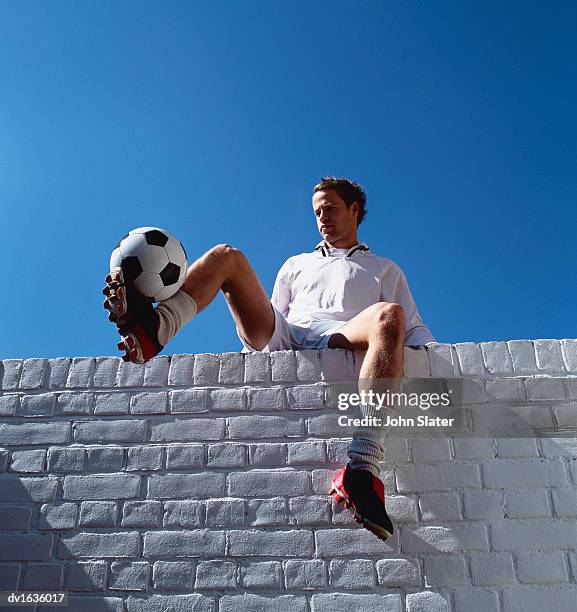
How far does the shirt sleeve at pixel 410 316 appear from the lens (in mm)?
2271

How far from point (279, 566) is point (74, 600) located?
0.62 metres

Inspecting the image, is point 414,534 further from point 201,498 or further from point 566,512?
point 201,498

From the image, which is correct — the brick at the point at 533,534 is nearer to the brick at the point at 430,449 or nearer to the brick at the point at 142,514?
the brick at the point at 430,449

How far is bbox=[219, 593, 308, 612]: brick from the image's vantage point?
5.65ft

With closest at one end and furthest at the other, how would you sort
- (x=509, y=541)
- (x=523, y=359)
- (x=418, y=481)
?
(x=509, y=541) < (x=418, y=481) < (x=523, y=359)

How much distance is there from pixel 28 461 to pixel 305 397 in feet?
3.11

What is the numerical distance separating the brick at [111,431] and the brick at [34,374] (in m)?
0.24

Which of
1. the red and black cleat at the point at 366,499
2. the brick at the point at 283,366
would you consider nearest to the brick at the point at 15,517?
the brick at the point at 283,366

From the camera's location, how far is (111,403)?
206cm

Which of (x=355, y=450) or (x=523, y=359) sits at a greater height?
(x=523, y=359)

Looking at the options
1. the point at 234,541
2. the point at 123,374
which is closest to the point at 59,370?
the point at 123,374

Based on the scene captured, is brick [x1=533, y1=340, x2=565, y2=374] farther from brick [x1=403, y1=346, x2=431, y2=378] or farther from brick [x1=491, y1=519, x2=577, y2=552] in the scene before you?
brick [x1=491, y1=519, x2=577, y2=552]

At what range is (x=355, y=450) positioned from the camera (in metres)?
1.76

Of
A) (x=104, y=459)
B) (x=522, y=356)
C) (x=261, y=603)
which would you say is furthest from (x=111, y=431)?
(x=522, y=356)
